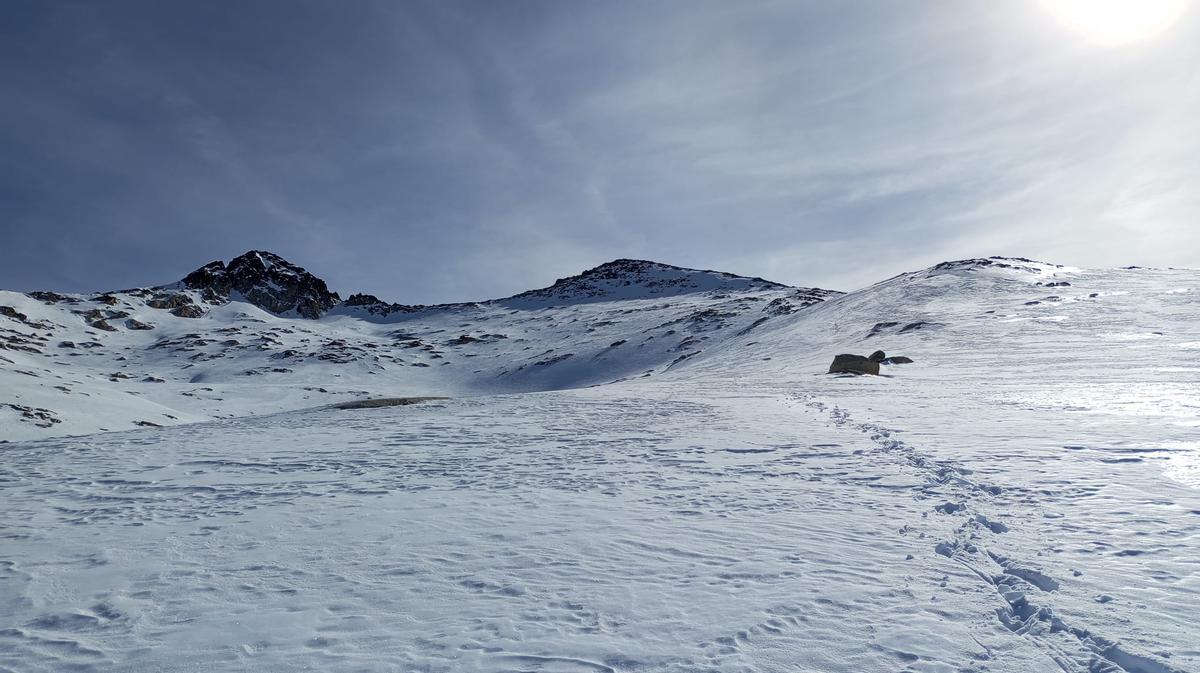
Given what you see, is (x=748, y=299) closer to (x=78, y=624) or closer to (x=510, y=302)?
(x=510, y=302)

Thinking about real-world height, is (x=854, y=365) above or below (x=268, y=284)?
below

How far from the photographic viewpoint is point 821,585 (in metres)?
5.81

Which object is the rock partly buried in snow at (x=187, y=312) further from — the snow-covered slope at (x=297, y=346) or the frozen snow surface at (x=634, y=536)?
the frozen snow surface at (x=634, y=536)

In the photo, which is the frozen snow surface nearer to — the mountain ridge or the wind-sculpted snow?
the wind-sculpted snow

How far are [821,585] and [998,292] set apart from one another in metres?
A: 69.5

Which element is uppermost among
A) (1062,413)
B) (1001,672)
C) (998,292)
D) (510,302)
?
(510,302)

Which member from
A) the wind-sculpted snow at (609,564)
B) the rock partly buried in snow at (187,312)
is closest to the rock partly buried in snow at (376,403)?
the wind-sculpted snow at (609,564)

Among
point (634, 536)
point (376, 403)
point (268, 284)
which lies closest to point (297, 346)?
point (268, 284)

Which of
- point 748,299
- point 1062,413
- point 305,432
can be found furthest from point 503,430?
point 748,299

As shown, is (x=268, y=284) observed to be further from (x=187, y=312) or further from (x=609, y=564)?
(x=609, y=564)

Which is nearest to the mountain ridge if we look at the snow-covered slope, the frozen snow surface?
the snow-covered slope

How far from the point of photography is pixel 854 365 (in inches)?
1352

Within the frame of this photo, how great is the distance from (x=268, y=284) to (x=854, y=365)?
155 m

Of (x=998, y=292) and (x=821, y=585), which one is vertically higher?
(x=998, y=292)
